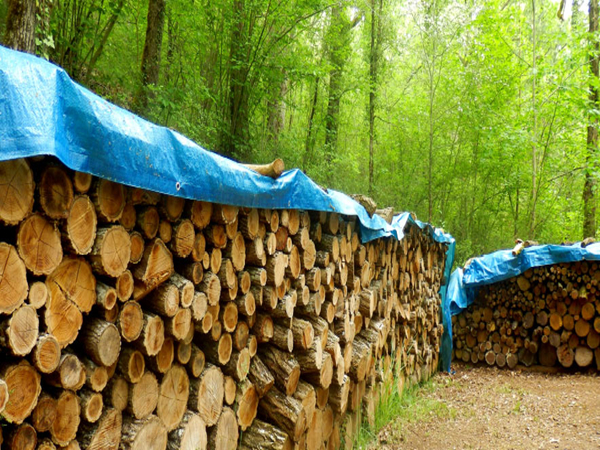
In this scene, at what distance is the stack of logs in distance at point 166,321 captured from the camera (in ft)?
4.30

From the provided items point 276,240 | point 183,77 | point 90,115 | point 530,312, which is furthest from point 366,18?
point 90,115

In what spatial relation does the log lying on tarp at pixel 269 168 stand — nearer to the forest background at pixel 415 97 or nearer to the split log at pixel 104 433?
the split log at pixel 104 433

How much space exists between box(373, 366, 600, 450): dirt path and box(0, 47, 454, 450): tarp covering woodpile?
4.08ft

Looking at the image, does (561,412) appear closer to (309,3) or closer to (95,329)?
(95,329)

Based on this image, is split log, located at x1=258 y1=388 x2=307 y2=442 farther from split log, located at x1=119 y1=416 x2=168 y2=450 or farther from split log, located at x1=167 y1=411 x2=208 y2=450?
split log, located at x1=119 y1=416 x2=168 y2=450

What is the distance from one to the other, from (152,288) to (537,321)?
22.4 ft

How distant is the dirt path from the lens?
4223 millimetres

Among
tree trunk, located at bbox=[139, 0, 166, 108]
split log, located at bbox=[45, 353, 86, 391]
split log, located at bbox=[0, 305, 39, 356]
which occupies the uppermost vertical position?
tree trunk, located at bbox=[139, 0, 166, 108]

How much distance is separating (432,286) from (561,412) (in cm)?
243

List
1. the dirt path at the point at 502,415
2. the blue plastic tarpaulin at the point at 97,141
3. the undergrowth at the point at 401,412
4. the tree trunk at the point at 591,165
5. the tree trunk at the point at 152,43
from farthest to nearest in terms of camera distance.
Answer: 1. the tree trunk at the point at 591,165
2. the tree trunk at the point at 152,43
3. the dirt path at the point at 502,415
4. the undergrowth at the point at 401,412
5. the blue plastic tarpaulin at the point at 97,141

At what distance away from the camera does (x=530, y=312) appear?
7.01 metres

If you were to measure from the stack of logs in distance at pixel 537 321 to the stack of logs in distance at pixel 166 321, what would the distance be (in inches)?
168

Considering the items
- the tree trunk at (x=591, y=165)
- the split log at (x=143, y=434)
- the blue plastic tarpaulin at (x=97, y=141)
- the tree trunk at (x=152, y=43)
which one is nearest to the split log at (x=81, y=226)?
the blue plastic tarpaulin at (x=97, y=141)

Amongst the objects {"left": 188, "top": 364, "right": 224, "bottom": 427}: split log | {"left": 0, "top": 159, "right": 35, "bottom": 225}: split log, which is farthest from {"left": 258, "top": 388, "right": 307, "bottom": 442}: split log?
{"left": 0, "top": 159, "right": 35, "bottom": 225}: split log
